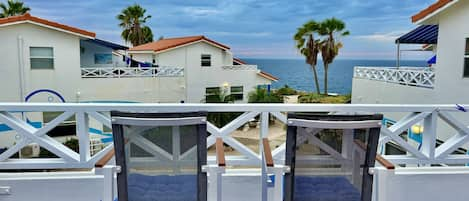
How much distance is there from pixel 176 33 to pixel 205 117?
34942 mm

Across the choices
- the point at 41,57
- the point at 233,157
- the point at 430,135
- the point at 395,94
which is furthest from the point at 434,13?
the point at 41,57

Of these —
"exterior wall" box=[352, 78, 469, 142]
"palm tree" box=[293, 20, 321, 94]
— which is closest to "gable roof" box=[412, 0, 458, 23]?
"exterior wall" box=[352, 78, 469, 142]

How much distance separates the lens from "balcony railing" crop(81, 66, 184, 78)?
13.7m

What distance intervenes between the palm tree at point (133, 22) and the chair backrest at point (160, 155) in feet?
80.6

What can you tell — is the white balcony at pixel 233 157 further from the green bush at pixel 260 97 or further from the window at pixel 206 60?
the window at pixel 206 60

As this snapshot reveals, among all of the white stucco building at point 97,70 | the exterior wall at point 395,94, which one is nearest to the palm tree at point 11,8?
the white stucco building at point 97,70

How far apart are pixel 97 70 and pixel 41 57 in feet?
6.46

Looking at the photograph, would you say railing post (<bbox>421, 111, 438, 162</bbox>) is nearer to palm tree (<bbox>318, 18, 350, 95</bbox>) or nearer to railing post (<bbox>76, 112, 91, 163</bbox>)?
railing post (<bbox>76, 112, 91, 163</bbox>)

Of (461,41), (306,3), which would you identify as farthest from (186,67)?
(306,3)

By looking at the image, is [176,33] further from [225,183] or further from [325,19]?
[225,183]

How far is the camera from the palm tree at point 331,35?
1983 cm

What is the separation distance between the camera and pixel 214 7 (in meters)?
41.5

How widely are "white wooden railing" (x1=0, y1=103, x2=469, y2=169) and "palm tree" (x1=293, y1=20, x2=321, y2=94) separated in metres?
18.5

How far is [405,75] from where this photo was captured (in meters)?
9.24
